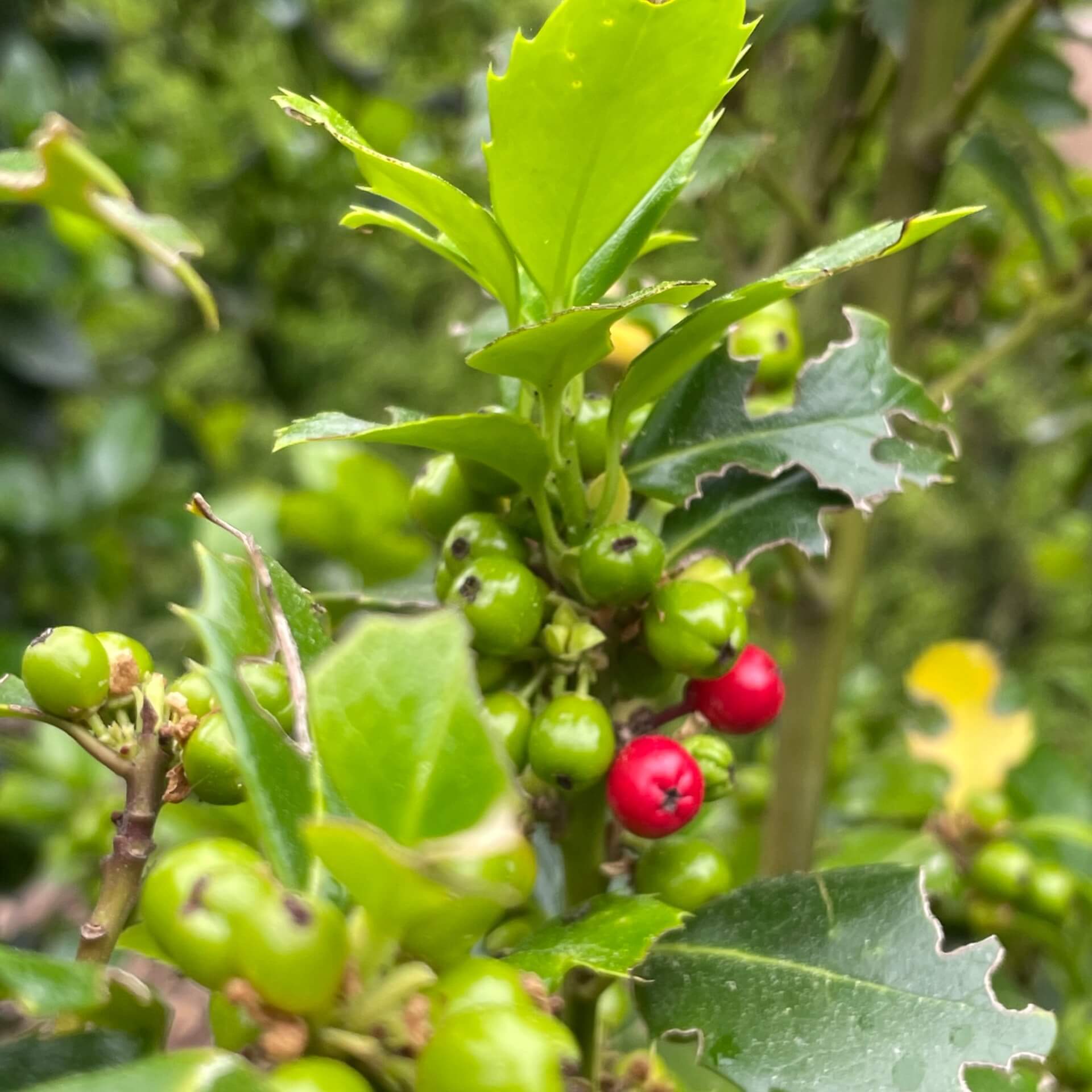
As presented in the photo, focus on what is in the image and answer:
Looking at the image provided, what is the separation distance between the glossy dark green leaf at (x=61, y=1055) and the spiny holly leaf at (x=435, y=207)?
31cm

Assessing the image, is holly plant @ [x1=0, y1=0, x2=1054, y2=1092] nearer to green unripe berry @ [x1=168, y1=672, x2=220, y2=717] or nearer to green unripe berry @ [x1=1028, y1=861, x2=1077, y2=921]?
green unripe berry @ [x1=168, y1=672, x2=220, y2=717]

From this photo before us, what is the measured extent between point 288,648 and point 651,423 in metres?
0.24

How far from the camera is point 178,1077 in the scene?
0.85 ft

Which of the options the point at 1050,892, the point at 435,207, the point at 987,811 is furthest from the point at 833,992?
the point at 987,811

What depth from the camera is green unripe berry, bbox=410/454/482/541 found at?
518mm

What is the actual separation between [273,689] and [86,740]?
0.08 m

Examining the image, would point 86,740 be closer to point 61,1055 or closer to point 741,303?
point 61,1055

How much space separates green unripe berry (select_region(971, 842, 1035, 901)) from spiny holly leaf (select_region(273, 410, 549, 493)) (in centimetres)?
60

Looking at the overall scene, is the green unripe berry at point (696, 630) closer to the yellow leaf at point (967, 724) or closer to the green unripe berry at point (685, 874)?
the green unripe berry at point (685, 874)

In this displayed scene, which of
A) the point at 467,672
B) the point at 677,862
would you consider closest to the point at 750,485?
the point at 677,862

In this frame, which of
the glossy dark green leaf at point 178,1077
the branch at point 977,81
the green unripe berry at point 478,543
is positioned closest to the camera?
the glossy dark green leaf at point 178,1077

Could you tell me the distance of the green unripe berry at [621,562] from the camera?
45 cm

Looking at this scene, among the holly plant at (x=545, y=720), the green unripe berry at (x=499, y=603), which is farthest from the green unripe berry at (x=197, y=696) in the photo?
the green unripe berry at (x=499, y=603)

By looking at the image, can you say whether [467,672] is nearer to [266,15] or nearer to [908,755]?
[908,755]
